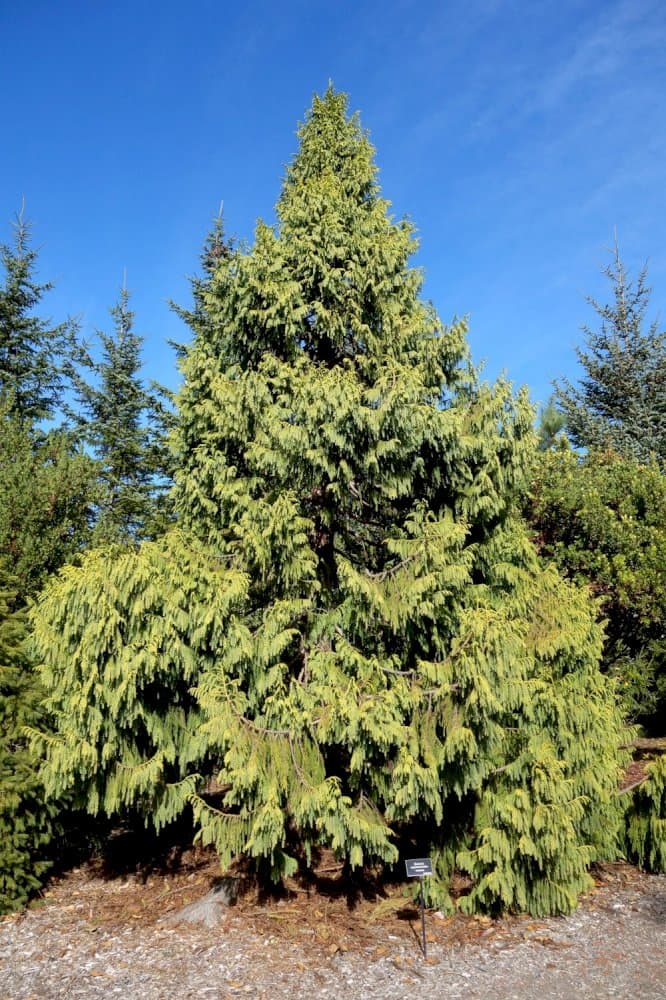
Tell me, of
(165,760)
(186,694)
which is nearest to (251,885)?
(165,760)

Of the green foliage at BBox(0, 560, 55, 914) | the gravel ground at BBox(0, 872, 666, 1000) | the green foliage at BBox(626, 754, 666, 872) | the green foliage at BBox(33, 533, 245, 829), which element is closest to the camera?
the gravel ground at BBox(0, 872, 666, 1000)

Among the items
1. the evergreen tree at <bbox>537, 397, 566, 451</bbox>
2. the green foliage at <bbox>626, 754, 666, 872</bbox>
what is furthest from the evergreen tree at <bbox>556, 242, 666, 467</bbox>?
the green foliage at <bbox>626, 754, 666, 872</bbox>

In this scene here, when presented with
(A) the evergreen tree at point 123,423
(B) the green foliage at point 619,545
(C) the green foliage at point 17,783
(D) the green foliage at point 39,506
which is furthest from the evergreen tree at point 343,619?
(A) the evergreen tree at point 123,423

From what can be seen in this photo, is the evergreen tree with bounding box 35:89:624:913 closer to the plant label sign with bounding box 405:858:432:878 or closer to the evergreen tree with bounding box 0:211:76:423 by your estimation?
the plant label sign with bounding box 405:858:432:878

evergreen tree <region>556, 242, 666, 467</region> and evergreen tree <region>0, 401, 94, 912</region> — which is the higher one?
evergreen tree <region>556, 242, 666, 467</region>

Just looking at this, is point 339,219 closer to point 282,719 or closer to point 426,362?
point 426,362

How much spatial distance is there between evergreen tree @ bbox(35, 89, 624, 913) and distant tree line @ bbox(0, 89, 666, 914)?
31 mm

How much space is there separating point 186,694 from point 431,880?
10.2 ft

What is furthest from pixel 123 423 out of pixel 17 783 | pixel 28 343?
pixel 17 783

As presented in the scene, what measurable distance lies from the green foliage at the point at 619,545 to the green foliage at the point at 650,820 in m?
3.02

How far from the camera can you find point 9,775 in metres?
6.19

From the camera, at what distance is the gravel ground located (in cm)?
483

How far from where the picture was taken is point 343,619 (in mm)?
6137

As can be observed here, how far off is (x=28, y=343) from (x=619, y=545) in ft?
59.5
